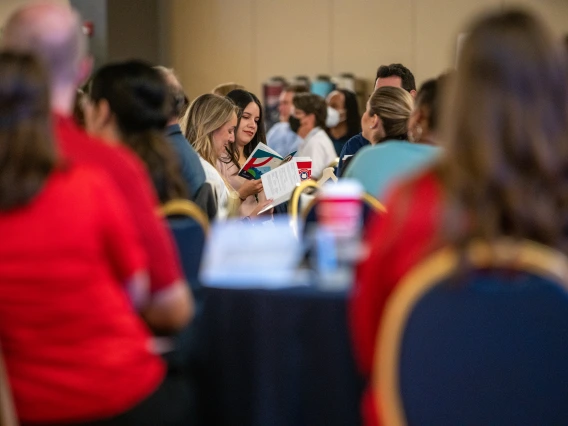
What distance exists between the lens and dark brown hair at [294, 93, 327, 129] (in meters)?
7.45

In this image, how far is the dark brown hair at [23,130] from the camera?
62.7 inches

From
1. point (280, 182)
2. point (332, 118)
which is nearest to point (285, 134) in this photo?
point (332, 118)

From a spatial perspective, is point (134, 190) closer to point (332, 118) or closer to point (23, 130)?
point (23, 130)

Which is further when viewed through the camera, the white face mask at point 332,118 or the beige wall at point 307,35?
the beige wall at point 307,35

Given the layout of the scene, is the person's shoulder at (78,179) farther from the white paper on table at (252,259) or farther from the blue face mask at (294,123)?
the blue face mask at (294,123)

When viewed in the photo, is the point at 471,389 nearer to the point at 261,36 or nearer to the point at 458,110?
the point at 458,110

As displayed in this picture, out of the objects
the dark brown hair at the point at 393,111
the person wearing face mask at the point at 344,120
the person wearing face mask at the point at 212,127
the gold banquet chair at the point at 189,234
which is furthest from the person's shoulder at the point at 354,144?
the gold banquet chair at the point at 189,234

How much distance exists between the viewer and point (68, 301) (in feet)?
5.22

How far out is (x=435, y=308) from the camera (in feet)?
4.35

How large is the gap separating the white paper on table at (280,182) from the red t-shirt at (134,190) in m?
2.19

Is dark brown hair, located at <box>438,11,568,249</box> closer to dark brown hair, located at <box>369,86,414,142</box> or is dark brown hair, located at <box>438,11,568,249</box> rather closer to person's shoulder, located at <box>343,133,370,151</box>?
dark brown hair, located at <box>369,86,414,142</box>

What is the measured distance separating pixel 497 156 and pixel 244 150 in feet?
13.1

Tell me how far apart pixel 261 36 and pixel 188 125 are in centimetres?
668

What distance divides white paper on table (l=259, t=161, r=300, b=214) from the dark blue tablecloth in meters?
2.11
